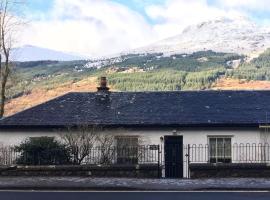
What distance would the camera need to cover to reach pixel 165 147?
98.4 ft

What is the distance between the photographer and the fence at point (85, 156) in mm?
25562

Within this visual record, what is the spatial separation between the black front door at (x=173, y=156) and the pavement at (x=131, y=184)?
7522 millimetres

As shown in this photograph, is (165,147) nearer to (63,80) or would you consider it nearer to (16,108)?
(16,108)

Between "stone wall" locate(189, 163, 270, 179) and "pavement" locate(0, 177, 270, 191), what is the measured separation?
817 millimetres

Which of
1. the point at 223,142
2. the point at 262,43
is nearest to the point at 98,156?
the point at 223,142

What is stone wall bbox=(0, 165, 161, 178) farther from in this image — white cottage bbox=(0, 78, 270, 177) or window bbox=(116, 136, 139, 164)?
white cottage bbox=(0, 78, 270, 177)

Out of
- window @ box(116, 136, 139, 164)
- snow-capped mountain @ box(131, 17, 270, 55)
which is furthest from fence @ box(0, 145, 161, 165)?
snow-capped mountain @ box(131, 17, 270, 55)

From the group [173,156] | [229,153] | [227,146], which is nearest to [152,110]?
[173,156]

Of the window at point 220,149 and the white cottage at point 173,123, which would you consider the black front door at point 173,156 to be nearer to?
the white cottage at point 173,123

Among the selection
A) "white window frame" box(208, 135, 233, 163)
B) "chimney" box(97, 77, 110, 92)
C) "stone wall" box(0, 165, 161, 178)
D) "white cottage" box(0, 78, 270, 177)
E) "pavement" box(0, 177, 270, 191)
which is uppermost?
"chimney" box(97, 77, 110, 92)

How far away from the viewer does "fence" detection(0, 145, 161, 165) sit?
25562 mm

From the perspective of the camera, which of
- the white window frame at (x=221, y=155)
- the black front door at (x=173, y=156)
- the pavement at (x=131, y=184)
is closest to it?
the pavement at (x=131, y=184)

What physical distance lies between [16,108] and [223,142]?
62.2 meters

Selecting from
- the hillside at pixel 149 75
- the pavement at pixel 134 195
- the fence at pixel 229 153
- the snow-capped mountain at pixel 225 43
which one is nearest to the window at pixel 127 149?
the fence at pixel 229 153
